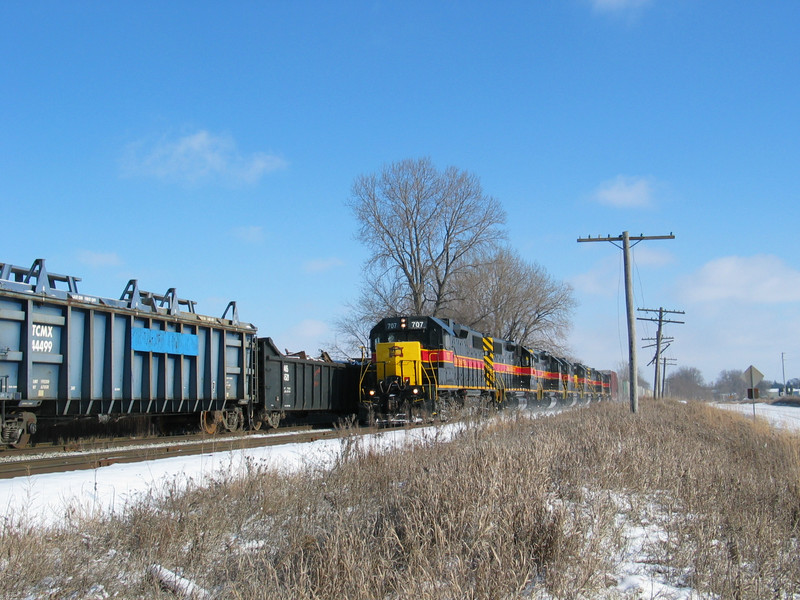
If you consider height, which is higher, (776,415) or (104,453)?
(104,453)

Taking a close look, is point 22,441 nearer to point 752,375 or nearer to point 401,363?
point 401,363

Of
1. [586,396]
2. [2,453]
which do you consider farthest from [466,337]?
[586,396]

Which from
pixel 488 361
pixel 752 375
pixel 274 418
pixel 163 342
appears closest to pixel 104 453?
pixel 163 342

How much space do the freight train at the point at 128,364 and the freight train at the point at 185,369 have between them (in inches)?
0.9

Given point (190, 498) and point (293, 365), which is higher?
point (293, 365)

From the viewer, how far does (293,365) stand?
18.7 meters

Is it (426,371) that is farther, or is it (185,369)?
(426,371)

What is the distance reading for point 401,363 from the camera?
19578 mm

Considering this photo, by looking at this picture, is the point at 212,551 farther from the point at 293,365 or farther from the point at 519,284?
the point at 519,284

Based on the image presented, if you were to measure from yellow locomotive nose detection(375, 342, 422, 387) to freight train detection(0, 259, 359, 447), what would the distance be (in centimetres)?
232

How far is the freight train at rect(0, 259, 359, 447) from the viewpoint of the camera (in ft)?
37.1

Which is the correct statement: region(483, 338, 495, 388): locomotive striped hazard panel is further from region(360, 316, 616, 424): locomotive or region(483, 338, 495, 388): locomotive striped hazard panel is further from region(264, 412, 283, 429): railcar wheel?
region(264, 412, 283, 429): railcar wheel

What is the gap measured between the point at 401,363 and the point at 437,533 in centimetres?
1501

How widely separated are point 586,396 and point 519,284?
32.4ft
